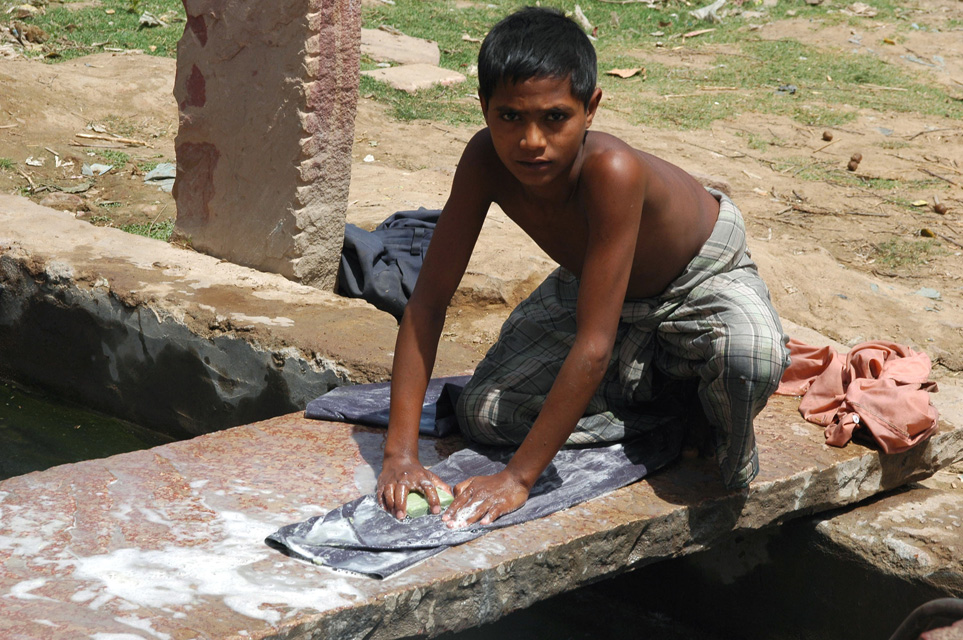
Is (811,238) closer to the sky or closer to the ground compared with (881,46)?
closer to the ground

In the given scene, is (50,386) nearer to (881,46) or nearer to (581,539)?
(581,539)

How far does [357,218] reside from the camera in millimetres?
5172

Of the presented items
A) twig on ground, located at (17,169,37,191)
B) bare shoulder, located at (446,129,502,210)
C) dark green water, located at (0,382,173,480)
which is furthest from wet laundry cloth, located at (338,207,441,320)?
twig on ground, located at (17,169,37,191)

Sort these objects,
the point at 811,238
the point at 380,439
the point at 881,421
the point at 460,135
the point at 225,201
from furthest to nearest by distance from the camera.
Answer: the point at 460,135
the point at 811,238
the point at 225,201
the point at 881,421
the point at 380,439

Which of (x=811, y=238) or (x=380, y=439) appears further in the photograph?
(x=811, y=238)

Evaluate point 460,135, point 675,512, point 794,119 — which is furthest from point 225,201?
point 794,119

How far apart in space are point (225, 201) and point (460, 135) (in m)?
3.19

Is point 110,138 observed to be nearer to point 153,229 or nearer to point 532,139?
point 153,229

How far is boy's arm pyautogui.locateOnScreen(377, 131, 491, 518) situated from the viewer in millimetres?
2385

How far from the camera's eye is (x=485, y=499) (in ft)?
7.34

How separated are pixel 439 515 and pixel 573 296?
85cm

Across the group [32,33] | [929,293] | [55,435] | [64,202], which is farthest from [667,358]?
[32,33]

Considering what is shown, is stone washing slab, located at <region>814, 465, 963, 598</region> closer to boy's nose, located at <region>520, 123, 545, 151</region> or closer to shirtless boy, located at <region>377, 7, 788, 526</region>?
shirtless boy, located at <region>377, 7, 788, 526</region>

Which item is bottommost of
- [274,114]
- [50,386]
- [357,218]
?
[50,386]
